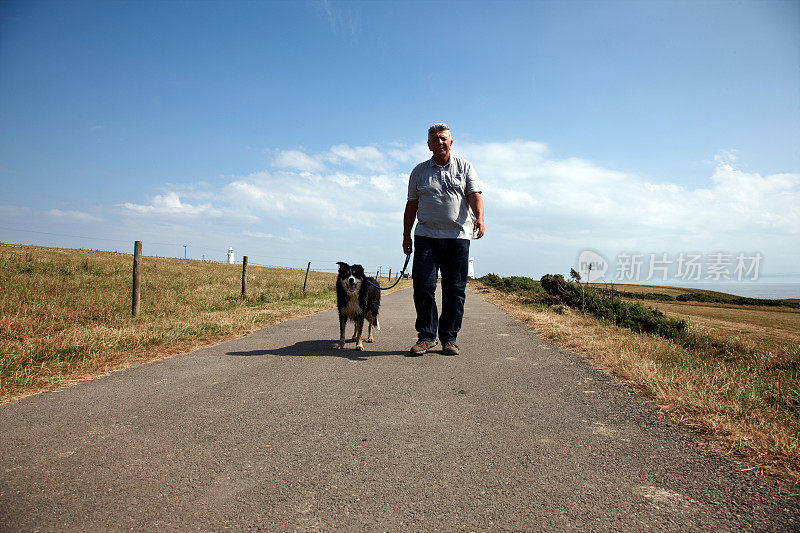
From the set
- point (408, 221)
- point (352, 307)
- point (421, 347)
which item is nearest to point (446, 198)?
point (408, 221)

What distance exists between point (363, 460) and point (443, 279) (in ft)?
10.8

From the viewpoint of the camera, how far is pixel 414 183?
5.34m

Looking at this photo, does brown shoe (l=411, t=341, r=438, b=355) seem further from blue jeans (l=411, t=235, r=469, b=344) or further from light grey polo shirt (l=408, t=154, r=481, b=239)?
light grey polo shirt (l=408, t=154, r=481, b=239)

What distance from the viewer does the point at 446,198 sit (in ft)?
16.6

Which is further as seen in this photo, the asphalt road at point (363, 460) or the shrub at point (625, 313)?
the shrub at point (625, 313)

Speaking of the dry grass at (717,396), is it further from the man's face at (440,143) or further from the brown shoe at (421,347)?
the man's face at (440,143)

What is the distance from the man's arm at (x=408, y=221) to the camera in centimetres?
542

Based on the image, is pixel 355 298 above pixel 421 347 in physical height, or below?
above

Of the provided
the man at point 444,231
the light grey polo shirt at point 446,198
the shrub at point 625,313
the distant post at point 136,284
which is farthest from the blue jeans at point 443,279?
the shrub at point 625,313

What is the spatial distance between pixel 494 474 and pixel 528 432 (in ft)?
2.19

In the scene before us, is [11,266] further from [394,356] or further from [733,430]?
[733,430]

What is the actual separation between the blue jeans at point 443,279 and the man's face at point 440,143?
1.10m

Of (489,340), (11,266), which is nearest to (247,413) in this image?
(489,340)

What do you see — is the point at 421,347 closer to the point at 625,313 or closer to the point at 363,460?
the point at 363,460
